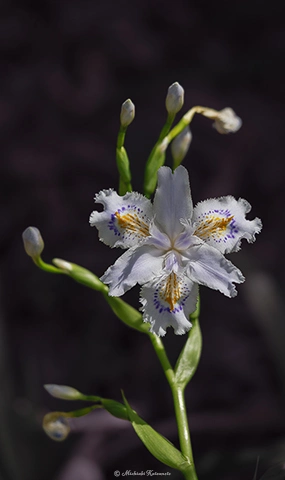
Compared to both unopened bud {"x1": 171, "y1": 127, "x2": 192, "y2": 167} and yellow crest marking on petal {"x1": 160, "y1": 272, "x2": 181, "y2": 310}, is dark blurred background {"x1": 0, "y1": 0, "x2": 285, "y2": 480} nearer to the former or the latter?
unopened bud {"x1": 171, "y1": 127, "x2": 192, "y2": 167}

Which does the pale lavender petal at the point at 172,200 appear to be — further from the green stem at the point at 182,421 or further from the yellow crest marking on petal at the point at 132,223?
the green stem at the point at 182,421

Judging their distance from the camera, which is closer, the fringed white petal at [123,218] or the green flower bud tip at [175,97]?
the fringed white petal at [123,218]

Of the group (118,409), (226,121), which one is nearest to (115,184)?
(226,121)

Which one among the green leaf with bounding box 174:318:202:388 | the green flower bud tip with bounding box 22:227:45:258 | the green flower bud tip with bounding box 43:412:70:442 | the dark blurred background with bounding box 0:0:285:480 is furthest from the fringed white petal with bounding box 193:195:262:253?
the dark blurred background with bounding box 0:0:285:480

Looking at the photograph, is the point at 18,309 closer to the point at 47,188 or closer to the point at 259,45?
the point at 47,188

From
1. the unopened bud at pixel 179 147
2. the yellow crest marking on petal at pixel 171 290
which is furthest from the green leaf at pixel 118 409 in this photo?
the unopened bud at pixel 179 147
